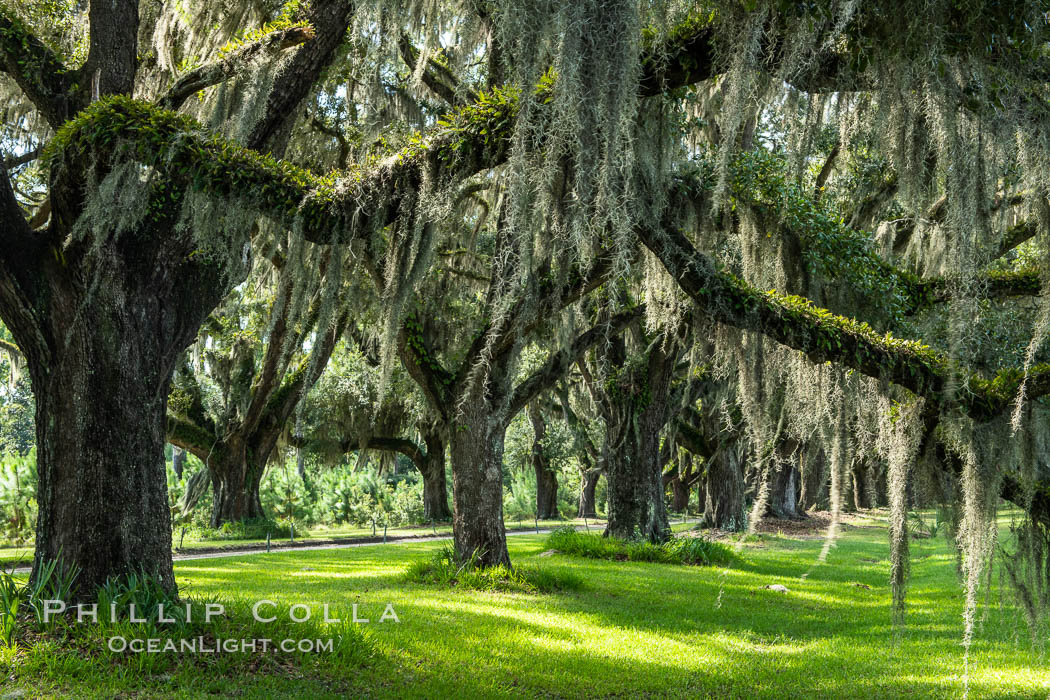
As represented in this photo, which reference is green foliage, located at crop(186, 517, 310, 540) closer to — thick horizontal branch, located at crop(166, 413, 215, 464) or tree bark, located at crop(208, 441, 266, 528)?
tree bark, located at crop(208, 441, 266, 528)

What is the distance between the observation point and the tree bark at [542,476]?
25359 millimetres

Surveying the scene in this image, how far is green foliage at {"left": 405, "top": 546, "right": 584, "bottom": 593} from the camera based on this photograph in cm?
806

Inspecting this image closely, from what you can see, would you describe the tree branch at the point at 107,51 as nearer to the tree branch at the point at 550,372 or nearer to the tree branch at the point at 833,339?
the tree branch at the point at 833,339

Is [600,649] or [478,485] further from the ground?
[478,485]

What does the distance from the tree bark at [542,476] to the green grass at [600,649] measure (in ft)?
49.7

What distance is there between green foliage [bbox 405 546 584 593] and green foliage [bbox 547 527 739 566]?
10.5 feet

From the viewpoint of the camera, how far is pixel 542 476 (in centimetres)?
2772

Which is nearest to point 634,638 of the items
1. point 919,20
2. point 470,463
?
point 470,463

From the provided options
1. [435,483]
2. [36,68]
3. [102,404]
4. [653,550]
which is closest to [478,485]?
[102,404]

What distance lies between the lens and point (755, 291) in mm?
5371

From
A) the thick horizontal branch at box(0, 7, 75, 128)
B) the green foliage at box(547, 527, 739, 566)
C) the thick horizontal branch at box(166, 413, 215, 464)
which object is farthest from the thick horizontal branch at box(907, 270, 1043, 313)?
the thick horizontal branch at box(166, 413, 215, 464)

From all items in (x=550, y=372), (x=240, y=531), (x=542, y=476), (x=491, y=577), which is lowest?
(x=240, y=531)

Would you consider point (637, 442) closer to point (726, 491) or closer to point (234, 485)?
point (726, 491)

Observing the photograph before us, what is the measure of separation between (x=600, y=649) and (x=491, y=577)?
2389 millimetres
